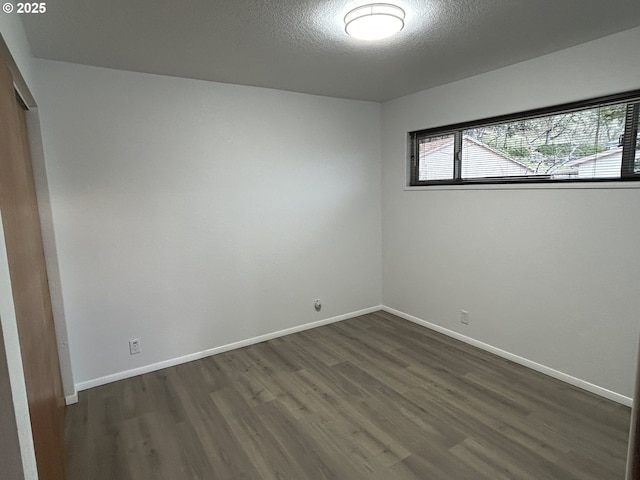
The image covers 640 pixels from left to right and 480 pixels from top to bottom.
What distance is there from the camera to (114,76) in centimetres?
279

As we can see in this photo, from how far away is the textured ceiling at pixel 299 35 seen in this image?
6.33ft

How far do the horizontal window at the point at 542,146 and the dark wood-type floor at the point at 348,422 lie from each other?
63.4 inches

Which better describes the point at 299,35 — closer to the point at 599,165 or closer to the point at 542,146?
the point at 542,146

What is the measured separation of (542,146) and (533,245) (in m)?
0.79

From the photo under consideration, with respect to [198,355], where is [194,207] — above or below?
above

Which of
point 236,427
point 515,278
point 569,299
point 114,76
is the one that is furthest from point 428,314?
point 114,76

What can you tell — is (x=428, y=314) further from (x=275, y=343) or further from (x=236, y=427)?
(x=236, y=427)

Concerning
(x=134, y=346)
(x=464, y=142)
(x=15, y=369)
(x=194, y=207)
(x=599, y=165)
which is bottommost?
(x=134, y=346)

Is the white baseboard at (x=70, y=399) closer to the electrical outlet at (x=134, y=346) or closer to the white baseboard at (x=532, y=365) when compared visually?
the electrical outlet at (x=134, y=346)

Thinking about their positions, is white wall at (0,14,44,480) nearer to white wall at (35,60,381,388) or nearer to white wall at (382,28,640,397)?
white wall at (35,60,381,388)

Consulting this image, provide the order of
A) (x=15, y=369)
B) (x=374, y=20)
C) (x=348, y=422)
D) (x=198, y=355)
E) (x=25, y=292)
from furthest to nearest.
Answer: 1. (x=198, y=355)
2. (x=348, y=422)
3. (x=374, y=20)
4. (x=25, y=292)
5. (x=15, y=369)

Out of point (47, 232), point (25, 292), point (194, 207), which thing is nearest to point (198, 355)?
point (194, 207)

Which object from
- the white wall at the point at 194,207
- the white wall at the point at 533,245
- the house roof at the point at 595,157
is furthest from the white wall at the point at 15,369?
the house roof at the point at 595,157

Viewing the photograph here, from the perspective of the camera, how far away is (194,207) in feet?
10.5
